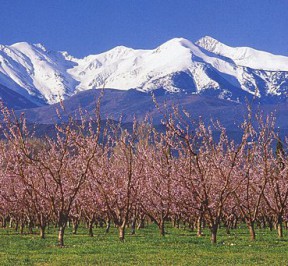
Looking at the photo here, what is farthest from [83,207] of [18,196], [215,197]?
[215,197]

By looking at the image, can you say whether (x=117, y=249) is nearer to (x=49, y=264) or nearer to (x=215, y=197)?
(x=49, y=264)

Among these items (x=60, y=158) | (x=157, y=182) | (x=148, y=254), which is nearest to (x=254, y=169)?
(x=157, y=182)

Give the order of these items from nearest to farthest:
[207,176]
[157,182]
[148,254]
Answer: [148,254] < [207,176] < [157,182]

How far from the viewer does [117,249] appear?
96.1ft

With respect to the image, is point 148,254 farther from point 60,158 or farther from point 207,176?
point 60,158

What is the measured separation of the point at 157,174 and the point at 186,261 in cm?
1725

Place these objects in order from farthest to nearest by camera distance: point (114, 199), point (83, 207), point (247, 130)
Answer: point (83, 207) < point (114, 199) < point (247, 130)

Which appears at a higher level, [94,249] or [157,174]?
[157,174]

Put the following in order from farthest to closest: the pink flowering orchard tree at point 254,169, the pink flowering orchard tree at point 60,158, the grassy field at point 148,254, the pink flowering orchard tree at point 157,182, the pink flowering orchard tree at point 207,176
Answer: the pink flowering orchard tree at point 157,182
the pink flowering orchard tree at point 254,169
the pink flowering orchard tree at point 207,176
the pink flowering orchard tree at point 60,158
the grassy field at point 148,254

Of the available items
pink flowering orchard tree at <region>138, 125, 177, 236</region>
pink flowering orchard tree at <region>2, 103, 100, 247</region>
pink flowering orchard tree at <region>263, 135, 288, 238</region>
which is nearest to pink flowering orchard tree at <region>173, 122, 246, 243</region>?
pink flowering orchard tree at <region>138, 125, 177, 236</region>

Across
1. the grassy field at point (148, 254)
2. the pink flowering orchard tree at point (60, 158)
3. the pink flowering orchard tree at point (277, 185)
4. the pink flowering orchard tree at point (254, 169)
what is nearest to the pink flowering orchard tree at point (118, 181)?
the pink flowering orchard tree at point (60, 158)

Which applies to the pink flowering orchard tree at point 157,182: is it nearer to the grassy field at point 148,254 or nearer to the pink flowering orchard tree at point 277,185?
the pink flowering orchard tree at point 277,185

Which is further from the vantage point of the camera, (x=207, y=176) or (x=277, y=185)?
(x=277, y=185)

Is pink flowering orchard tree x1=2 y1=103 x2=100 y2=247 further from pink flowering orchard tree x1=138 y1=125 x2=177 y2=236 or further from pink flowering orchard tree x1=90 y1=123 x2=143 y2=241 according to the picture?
pink flowering orchard tree x1=138 y1=125 x2=177 y2=236
